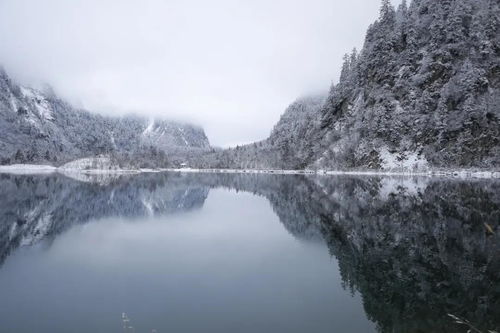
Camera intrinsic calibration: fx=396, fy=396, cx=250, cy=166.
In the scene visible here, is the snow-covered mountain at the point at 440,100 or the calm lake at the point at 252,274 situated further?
the snow-covered mountain at the point at 440,100

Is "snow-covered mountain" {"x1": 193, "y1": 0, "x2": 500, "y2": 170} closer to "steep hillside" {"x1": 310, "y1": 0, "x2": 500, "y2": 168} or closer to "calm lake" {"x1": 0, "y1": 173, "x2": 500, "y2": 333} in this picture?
"steep hillside" {"x1": 310, "y1": 0, "x2": 500, "y2": 168}

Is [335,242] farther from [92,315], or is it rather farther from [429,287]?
[92,315]

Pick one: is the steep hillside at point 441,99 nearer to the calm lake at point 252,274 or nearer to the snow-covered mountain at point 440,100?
the snow-covered mountain at point 440,100

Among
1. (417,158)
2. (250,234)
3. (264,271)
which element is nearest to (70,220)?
(250,234)

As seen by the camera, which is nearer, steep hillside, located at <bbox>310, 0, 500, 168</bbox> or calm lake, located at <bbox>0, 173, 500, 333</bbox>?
calm lake, located at <bbox>0, 173, 500, 333</bbox>

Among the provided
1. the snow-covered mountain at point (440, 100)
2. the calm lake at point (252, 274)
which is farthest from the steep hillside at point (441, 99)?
the calm lake at point (252, 274)

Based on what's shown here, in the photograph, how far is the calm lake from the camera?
672 inches

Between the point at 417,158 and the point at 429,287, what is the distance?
6248 inches

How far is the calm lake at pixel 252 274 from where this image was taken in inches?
672

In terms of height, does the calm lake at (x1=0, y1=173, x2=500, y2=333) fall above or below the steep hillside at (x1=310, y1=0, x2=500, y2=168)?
below

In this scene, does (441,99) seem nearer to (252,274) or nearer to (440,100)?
(440,100)

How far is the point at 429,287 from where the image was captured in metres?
21.8

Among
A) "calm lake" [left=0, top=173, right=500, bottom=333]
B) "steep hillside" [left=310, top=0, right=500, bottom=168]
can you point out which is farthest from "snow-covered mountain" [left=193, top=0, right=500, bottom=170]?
"calm lake" [left=0, top=173, right=500, bottom=333]

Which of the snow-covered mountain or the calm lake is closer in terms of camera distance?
the calm lake
